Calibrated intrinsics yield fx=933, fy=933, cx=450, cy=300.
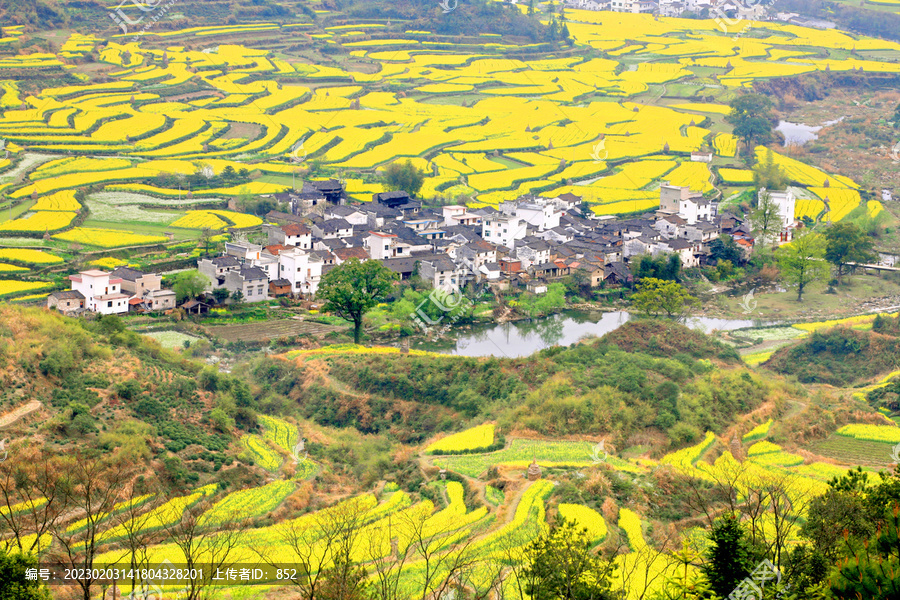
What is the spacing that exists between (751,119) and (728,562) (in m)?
38.0

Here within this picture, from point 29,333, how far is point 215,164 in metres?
22.3

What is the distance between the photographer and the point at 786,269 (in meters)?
27.3

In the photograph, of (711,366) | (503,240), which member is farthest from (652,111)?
(711,366)

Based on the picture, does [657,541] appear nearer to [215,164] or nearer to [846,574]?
[846,574]

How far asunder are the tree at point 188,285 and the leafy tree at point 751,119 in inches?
1089

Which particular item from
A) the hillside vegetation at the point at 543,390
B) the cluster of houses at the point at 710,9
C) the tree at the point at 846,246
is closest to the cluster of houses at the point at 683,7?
the cluster of houses at the point at 710,9

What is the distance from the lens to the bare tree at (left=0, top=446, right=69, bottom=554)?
10.0 meters

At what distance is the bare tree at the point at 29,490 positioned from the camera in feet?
32.9

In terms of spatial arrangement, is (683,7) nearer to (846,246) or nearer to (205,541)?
(846,246)

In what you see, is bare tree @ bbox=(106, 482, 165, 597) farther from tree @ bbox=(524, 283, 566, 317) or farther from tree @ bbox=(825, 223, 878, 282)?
tree @ bbox=(825, 223, 878, 282)

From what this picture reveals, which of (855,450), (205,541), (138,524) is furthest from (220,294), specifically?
(855,450)

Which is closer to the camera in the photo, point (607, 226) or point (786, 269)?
point (786, 269)

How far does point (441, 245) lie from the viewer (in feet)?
93.1

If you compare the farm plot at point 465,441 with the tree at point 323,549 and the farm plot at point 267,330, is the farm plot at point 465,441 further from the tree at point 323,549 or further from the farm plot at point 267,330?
the farm plot at point 267,330
